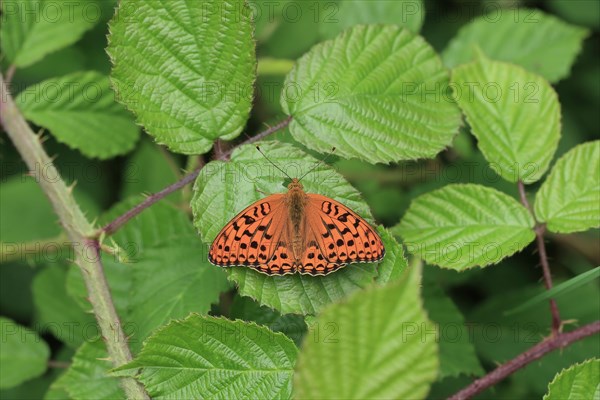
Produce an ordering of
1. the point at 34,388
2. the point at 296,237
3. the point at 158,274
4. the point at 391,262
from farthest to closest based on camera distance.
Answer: the point at 34,388, the point at 158,274, the point at 296,237, the point at 391,262

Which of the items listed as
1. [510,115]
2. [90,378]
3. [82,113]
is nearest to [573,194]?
[510,115]

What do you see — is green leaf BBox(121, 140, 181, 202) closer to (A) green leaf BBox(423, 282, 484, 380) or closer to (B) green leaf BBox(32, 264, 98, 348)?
(B) green leaf BBox(32, 264, 98, 348)

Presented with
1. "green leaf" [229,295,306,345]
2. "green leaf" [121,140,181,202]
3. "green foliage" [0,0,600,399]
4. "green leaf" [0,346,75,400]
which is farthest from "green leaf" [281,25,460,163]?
"green leaf" [0,346,75,400]

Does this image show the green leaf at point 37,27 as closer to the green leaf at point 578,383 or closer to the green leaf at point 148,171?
the green leaf at point 148,171

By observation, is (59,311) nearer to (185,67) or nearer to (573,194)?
(185,67)

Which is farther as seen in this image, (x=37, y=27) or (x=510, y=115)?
(x=37, y=27)

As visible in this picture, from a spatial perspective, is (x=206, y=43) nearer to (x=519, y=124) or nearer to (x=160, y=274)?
(x=160, y=274)
